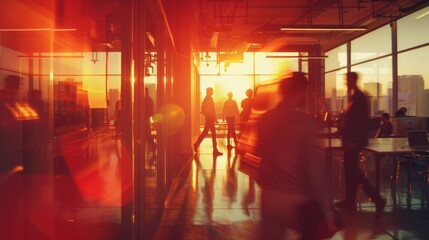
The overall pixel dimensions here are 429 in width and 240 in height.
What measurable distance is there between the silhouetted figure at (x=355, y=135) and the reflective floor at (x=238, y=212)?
33cm

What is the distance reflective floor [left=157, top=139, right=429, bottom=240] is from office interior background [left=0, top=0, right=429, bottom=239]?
0.96 feet

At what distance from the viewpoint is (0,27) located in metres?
2.11

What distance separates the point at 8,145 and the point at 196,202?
10.00ft

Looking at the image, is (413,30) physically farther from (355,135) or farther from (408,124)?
(355,135)

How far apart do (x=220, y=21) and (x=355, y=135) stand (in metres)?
9.78

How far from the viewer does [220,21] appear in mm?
13398

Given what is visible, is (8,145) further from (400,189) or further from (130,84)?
(400,189)

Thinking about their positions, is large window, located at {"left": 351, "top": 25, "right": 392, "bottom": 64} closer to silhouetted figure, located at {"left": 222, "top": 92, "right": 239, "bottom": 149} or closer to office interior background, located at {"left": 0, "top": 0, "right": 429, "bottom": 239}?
office interior background, located at {"left": 0, "top": 0, "right": 429, "bottom": 239}

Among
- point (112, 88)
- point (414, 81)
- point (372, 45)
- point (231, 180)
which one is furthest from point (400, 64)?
point (112, 88)

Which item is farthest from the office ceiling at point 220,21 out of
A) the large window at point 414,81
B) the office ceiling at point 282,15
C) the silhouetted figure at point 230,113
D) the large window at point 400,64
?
the silhouetted figure at point 230,113

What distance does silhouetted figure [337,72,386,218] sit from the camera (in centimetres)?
437

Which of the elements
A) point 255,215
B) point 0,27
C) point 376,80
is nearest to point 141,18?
point 0,27

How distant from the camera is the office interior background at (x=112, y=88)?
2068 mm

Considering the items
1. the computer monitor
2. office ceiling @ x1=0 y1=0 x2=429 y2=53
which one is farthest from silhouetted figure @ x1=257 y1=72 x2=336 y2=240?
the computer monitor
